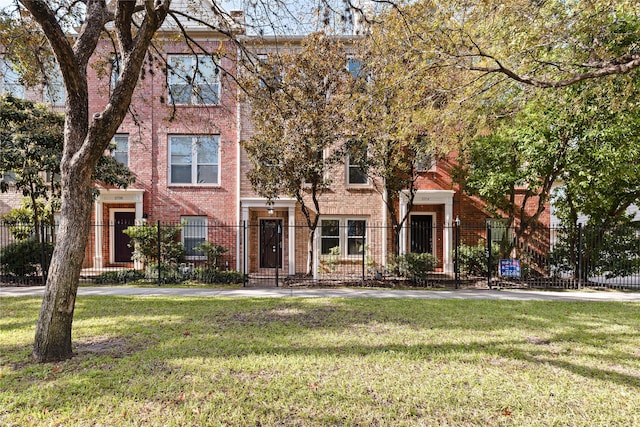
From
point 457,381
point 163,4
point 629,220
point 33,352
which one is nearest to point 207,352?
point 33,352

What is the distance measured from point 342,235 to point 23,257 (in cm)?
1134

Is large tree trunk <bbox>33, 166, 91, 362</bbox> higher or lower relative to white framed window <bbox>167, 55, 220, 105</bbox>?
lower

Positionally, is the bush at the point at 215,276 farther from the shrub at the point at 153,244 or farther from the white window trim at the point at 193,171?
the white window trim at the point at 193,171

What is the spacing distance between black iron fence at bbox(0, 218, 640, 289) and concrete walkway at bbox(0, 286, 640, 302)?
0.95 metres

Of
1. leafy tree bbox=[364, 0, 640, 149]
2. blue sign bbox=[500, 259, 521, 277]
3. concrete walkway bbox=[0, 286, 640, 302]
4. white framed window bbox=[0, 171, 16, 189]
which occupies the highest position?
leafy tree bbox=[364, 0, 640, 149]

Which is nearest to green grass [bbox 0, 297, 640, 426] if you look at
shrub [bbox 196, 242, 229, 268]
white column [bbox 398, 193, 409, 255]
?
shrub [bbox 196, 242, 229, 268]

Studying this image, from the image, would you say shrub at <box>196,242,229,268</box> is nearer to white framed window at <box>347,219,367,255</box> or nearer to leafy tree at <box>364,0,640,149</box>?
white framed window at <box>347,219,367,255</box>

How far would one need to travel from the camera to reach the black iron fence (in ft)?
39.8

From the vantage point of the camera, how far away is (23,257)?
1189cm

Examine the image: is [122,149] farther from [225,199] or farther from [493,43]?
[493,43]

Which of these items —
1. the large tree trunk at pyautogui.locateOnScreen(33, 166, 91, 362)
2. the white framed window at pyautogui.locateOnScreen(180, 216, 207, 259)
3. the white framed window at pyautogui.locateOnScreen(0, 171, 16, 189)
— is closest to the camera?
the large tree trunk at pyautogui.locateOnScreen(33, 166, 91, 362)

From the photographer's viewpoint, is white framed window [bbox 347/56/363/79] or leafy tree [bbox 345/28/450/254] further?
white framed window [bbox 347/56/363/79]

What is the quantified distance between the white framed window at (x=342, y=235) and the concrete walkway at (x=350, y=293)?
4017 millimetres

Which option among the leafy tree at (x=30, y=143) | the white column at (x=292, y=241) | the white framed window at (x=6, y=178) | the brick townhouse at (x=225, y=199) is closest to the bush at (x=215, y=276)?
the brick townhouse at (x=225, y=199)
